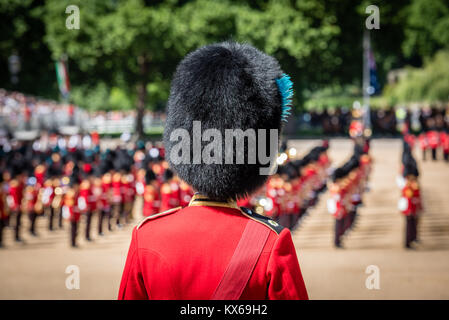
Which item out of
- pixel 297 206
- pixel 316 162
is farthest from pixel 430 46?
pixel 297 206

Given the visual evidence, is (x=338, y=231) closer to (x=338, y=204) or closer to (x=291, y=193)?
(x=338, y=204)

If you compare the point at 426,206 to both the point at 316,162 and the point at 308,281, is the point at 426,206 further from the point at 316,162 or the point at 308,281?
the point at 308,281

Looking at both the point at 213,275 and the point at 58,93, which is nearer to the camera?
the point at 213,275

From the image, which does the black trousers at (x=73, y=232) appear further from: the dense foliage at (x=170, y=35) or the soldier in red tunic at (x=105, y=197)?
the dense foliage at (x=170, y=35)

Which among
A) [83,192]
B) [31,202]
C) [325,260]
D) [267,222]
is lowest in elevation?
[325,260]

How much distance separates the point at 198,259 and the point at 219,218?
157mm

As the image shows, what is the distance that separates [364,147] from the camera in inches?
599

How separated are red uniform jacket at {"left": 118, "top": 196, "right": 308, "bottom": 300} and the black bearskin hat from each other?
0.46ft

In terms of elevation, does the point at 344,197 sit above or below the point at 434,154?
below

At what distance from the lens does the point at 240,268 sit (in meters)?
1.78

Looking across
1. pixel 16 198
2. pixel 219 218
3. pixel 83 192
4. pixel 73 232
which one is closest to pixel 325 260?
pixel 73 232

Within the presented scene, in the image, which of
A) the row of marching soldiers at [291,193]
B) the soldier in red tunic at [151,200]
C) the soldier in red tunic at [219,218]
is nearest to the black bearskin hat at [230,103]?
the soldier in red tunic at [219,218]

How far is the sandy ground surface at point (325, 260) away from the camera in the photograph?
6957mm
